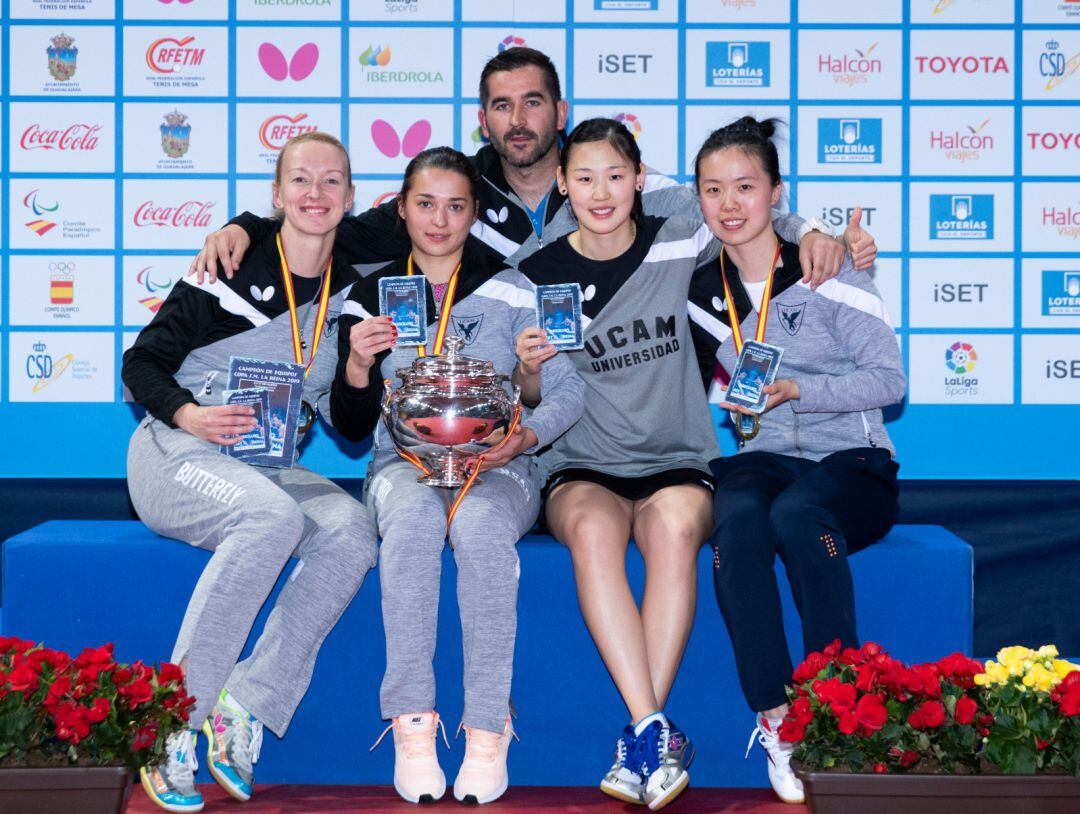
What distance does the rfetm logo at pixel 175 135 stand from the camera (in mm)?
4789

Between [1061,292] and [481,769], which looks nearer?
[481,769]

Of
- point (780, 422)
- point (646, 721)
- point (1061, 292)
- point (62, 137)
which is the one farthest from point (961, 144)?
point (62, 137)

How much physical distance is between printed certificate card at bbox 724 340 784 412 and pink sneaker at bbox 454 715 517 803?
3.01 ft

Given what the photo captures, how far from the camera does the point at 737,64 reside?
4777mm

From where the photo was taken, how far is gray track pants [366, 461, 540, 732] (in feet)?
9.11

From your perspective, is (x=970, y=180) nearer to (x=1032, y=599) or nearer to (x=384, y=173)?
(x=1032, y=599)

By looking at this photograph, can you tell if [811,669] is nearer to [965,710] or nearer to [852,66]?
[965,710]

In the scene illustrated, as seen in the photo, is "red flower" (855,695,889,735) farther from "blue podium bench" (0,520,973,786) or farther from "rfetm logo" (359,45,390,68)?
"rfetm logo" (359,45,390,68)

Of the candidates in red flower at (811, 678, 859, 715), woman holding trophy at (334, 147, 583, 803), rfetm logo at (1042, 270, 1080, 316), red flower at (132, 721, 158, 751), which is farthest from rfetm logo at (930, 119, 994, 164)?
red flower at (132, 721, 158, 751)

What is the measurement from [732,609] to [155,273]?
291 cm

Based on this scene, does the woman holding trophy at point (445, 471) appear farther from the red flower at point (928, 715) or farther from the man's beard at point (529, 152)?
the red flower at point (928, 715)

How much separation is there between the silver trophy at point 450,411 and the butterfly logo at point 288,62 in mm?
2137

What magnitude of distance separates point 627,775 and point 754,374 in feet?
3.14

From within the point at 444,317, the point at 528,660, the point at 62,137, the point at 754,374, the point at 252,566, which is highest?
the point at 62,137
